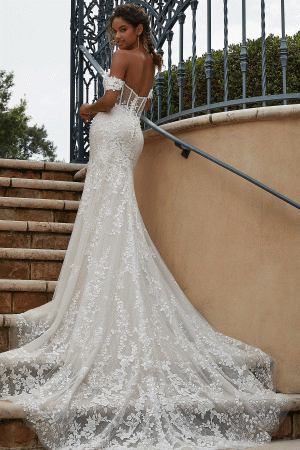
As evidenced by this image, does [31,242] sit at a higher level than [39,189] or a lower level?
lower

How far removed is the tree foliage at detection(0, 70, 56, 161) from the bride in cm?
1921

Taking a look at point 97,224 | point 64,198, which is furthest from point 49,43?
point 97,224

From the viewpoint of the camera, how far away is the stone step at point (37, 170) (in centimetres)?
569

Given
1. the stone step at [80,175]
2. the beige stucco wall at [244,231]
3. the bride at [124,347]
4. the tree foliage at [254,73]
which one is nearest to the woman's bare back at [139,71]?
the bride at [124,347]

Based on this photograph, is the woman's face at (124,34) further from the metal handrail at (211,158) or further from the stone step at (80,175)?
the stone step at (80,175)

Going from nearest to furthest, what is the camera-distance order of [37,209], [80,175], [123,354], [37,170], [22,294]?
[123,354]
[22,294]
[37,209]
[80,175]
[37,170]

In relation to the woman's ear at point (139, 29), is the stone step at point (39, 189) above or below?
below

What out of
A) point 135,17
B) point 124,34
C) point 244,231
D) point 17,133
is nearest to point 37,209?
point 124,34

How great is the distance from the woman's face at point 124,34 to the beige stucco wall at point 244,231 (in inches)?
27.5

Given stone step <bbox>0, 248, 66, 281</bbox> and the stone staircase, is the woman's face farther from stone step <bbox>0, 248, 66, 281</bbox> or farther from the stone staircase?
stone step <bbox>0, 248, 66, 281</bbox>

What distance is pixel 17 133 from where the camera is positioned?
23.0 meters

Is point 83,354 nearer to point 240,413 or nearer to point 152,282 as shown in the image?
point 152,282

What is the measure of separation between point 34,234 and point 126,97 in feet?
4.61

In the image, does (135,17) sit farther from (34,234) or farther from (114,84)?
(34,234)
